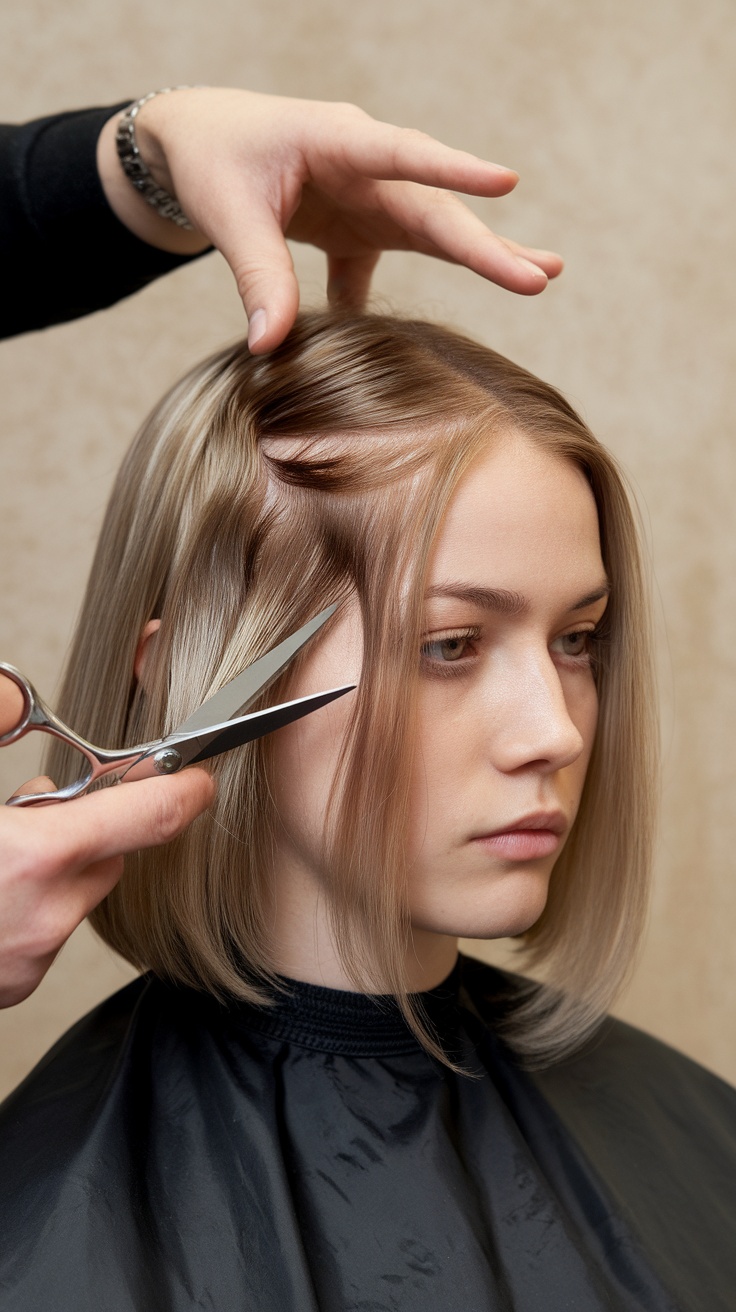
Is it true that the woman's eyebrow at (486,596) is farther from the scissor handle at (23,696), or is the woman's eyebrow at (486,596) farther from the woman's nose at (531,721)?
the scissor handle at (23,696)

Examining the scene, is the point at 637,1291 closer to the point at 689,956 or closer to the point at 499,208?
the point at 689,956

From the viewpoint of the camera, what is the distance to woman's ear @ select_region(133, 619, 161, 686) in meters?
1.08

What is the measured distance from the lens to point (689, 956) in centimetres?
238

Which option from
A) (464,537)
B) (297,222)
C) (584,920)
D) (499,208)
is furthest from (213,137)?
(499,208)

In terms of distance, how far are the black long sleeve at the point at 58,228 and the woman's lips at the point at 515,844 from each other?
745 millimetres

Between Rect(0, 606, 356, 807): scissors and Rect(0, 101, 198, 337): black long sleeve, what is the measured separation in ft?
2.03

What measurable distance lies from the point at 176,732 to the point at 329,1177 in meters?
0.44

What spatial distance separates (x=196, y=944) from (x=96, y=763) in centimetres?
28

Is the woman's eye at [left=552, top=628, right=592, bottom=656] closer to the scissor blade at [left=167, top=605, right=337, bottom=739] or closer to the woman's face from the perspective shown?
the woman's face

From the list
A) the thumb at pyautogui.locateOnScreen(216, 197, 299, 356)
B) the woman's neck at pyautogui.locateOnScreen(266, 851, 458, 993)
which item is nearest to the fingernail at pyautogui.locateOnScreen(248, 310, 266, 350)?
the thumb at pyautogui.locateOnScreen(216, 197, 299, 356)

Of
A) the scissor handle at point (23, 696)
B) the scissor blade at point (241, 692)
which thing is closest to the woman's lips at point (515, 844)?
the scissor blade at point (241, 692)

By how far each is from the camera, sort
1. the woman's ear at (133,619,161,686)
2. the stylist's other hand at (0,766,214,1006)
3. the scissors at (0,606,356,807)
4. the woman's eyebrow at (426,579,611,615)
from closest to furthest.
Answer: the stylist's other hand at (0,766,214,1006) < the scissors at (0,606,356,807) < the woman's eyebrow at (426,579,611,615) < the woman's ear at (133,619,161,686)

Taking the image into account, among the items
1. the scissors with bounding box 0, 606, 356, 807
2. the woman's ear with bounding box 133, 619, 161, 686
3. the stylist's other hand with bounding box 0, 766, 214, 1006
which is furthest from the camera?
the woman's ear with bounding box 133, 619, 161, 686

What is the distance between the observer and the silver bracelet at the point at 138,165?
120 centimetres
